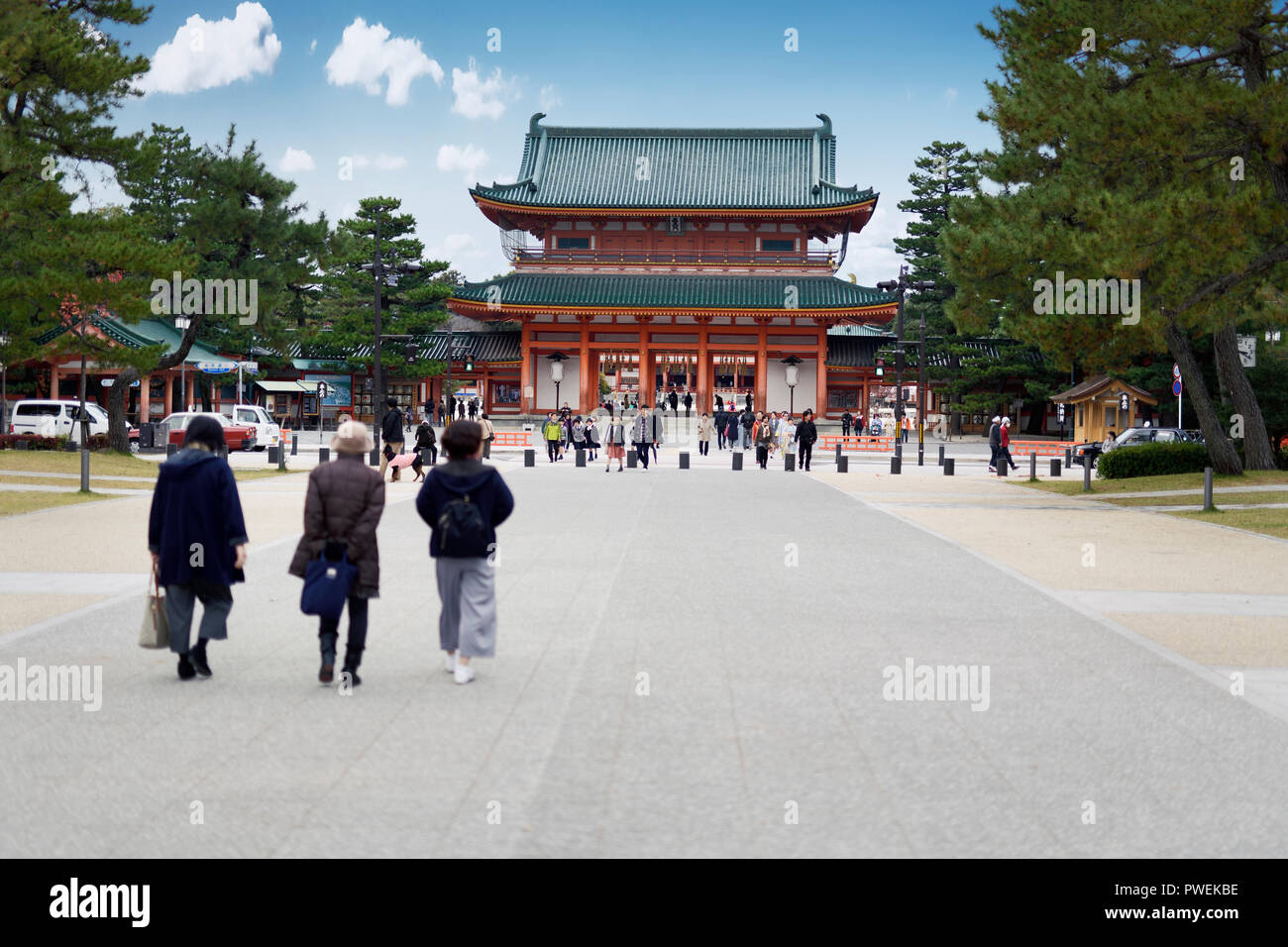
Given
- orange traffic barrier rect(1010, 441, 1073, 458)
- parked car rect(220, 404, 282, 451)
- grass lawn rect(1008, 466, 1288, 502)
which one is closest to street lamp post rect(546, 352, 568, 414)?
parked car rect(220, 404, 282, 451)

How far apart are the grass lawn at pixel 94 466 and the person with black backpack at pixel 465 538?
719 inches

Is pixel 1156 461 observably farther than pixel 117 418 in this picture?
No

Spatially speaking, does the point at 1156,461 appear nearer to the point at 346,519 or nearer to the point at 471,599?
the point at 471,599

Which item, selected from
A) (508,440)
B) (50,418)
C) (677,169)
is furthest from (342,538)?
(677,169)

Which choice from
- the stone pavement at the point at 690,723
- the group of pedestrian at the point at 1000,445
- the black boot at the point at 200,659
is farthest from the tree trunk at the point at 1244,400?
the black boot at the point at 200,659

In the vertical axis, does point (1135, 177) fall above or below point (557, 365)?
above

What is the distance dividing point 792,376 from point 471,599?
166 feet

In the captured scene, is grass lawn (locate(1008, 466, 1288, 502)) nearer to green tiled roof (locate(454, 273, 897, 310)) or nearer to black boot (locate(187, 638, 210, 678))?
black boot (locate(187, 638, 210, 678))

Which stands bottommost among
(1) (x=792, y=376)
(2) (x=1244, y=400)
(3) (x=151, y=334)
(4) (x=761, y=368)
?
(2) (x=1244, y=400)

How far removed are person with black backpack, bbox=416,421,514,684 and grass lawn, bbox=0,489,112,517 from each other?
12.7m

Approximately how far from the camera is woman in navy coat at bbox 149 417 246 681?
283 inches

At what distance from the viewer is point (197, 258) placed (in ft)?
86.9

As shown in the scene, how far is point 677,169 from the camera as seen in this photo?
60.2 metres
